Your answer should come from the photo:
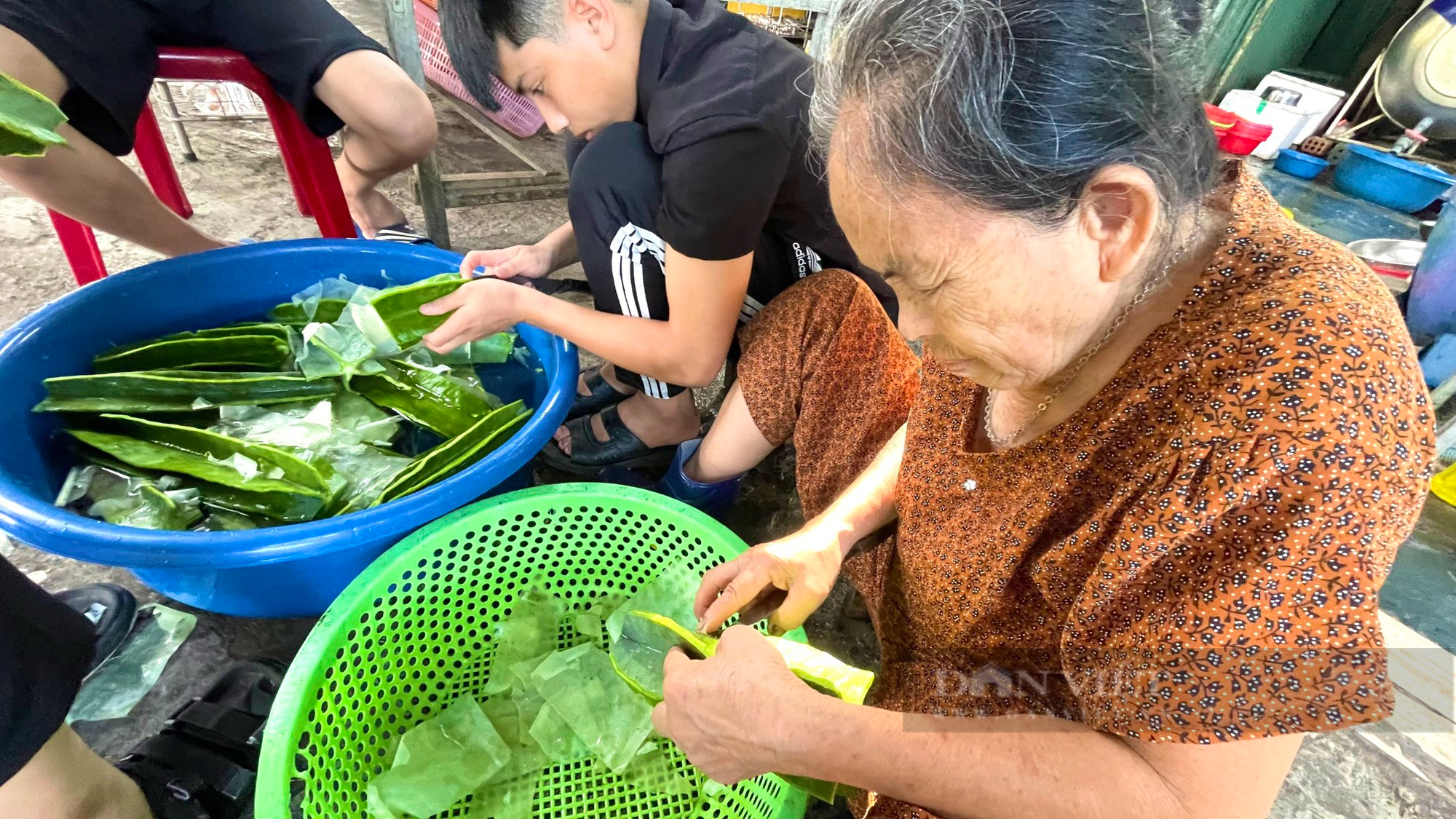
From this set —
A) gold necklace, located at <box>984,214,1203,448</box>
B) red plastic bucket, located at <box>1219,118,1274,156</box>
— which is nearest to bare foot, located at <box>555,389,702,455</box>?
gold necklace, located at <box>984,214,1203,448</box>

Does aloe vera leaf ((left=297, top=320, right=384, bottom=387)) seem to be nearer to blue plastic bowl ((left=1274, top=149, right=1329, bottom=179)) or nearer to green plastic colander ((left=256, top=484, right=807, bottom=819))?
green plastic colander ((left=256, top=484, right=807, bottom=819))

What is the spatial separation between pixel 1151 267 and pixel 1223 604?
270mm

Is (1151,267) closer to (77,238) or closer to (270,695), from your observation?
(270,695)

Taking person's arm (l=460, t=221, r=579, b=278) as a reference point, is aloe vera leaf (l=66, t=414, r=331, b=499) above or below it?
below

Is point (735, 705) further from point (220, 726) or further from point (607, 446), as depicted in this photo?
point (607, 446)

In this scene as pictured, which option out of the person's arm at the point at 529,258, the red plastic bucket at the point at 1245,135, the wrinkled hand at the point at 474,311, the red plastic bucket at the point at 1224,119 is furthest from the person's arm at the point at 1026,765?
the red plastic bucket at the point at 1245,135

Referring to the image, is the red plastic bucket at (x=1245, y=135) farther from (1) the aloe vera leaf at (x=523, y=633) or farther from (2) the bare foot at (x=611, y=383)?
(1) the aloe vera leaf at (x=523, y=633)

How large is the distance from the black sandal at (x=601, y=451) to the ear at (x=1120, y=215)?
3.86 ft

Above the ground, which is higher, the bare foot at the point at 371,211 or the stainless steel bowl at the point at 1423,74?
the stainless steel bowl at the point at 1423,74

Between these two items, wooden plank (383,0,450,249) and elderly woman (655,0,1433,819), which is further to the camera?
wooden plank (383,0,450,249)

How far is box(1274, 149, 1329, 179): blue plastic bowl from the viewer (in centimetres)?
339

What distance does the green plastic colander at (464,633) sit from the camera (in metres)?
0.88

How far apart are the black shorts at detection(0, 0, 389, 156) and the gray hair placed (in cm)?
155

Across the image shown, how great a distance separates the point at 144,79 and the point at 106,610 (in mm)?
1058
